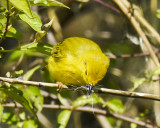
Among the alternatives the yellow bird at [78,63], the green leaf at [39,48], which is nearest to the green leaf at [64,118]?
the yellow bird at [78,63]

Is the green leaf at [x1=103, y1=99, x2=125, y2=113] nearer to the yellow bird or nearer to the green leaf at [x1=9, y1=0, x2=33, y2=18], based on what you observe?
the yellow bird

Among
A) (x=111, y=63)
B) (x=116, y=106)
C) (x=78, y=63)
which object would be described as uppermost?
(x=78, y=63)

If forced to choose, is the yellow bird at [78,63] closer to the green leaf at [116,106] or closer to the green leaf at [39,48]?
the green leaf at [116,106]

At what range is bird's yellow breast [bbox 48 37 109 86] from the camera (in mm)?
2453

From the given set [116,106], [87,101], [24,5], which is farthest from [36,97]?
[24,5]

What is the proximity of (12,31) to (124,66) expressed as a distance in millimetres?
2688

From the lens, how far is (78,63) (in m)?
2.56

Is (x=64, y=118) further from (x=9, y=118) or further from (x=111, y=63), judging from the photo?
(x=111, y=63)

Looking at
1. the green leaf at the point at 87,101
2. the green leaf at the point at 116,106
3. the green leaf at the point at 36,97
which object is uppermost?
the green leaf at the point at 36,97

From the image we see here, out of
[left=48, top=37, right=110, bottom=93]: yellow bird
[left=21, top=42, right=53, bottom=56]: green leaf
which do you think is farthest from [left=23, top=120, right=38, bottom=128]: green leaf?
A: [left=21, top=42, right=53, bottom=56]: green leaf

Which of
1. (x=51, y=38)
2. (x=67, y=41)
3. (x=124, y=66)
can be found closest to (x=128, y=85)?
(x=124, y=66)

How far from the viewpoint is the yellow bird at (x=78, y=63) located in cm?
245

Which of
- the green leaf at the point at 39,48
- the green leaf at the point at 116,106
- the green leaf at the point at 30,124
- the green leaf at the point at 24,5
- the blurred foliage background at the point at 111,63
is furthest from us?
the blurred foliage background at the point at 111,63

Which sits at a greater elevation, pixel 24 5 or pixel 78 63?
pixel 24 5
